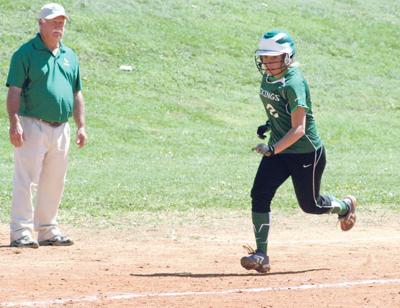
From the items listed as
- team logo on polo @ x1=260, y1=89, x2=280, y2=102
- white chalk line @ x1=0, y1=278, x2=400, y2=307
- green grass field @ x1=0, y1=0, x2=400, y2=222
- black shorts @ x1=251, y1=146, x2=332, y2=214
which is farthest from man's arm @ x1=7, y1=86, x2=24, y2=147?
green grass field @ x1=0, y1=0, x2=400, y2=222

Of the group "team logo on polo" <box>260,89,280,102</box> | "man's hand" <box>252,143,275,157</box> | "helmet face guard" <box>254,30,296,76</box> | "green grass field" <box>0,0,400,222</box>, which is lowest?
"green grass field" <box>0,0,400,222</box>

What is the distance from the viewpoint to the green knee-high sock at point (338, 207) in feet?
32.1

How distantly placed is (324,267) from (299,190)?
0.70m

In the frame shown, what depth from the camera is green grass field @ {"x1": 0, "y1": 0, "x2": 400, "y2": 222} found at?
1556 cm

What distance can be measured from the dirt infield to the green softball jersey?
1.06m

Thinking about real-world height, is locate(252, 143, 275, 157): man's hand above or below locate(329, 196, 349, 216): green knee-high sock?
above

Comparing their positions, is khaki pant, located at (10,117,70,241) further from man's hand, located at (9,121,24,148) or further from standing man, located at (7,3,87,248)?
man's hand, located at (9,121,24,148)

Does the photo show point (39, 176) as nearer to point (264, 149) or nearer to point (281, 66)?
point (264, 149)

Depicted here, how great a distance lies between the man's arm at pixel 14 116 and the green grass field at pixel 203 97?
8.99ft

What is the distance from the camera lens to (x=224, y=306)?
7668 mm

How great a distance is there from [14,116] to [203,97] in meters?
17.6

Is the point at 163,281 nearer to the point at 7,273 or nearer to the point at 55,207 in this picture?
the point at 7,273

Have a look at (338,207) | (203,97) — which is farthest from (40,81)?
(203,97)

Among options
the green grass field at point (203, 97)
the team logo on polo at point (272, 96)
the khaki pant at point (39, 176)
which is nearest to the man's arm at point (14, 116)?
the khaki pant at point (39, 176)
